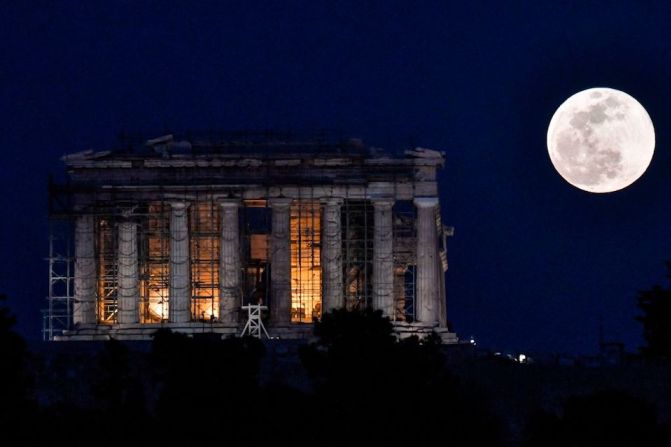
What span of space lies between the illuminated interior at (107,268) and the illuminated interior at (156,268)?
60.2 inches

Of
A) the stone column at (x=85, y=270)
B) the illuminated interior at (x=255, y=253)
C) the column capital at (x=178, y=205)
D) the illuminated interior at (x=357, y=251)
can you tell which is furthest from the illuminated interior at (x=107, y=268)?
the illuminated interior at (x=357, y=251)

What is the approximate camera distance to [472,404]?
362ft

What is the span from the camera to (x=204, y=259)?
137625 millimetres

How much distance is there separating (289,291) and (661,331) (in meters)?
20.1

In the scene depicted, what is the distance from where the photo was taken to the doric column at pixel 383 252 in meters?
134

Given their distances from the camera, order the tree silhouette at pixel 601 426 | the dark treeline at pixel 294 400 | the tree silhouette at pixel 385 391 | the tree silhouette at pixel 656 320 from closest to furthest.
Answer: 1. the tree silhouette at pixel 601 426
2. the dark treeline at pixel 294 400
3. the tree silhouette at pixel 385 391
4. the tree silhouette at pixel 656 320

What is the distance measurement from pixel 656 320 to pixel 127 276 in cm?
2743

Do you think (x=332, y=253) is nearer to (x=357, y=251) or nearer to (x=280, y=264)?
(x=357, y=251)

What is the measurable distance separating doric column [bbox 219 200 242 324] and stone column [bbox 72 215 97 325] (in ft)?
21.9

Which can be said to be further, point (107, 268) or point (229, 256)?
point (107, 268)

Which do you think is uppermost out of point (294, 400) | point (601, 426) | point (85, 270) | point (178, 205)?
point (178, 205)

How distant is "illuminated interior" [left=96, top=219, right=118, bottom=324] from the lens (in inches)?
5325

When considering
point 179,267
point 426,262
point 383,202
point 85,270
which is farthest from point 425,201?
point 85,270

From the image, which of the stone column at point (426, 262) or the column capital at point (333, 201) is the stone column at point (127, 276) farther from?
the stone column at point (426, 262)
